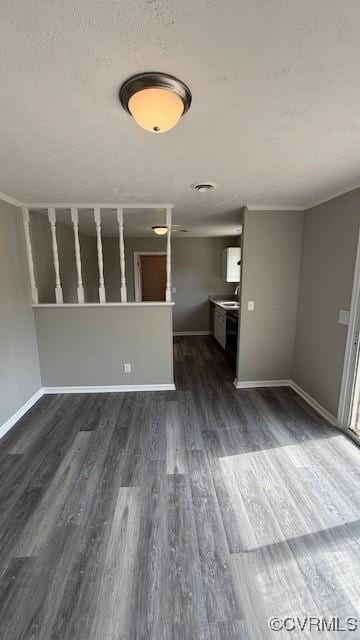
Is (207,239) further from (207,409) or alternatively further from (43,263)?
(207,409)

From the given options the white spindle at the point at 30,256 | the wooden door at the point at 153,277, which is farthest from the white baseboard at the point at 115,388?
the wooden door at the point at 153,277

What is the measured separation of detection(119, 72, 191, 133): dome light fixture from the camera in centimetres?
111

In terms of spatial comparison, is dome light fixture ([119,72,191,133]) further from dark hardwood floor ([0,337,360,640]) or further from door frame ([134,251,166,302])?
door frame ([134,251,166,302])

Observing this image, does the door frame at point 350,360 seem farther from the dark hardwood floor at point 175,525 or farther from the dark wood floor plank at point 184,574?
the dark wood floor plank at point 184,574

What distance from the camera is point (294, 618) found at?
1.25 m

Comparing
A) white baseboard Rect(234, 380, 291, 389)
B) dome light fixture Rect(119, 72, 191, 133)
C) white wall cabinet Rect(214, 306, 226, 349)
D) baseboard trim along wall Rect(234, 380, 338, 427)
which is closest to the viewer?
dome light fixture Rect(119, 72, 191, 133)

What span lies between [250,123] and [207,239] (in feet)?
15.8

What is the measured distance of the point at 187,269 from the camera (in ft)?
20.5

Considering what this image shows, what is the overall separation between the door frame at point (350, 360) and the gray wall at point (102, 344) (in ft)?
6.49

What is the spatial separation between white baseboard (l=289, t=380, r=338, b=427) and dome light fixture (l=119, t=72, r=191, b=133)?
2997 millimetres

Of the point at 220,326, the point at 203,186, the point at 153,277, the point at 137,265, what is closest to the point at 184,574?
the point at 203,186

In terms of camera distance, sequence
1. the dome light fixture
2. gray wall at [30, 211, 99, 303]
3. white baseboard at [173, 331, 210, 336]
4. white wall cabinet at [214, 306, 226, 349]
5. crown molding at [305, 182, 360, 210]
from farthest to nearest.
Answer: white baseboard at [173, 331, 210, 336] → white wall cabinet at [214, 306, 226, 349] → gray wall at [30, 211, 99, 303] → crown molding at [305, 182, 360, 210] → the dome light fixture

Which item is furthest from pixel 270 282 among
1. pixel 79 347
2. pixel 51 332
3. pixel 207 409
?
pixel 51 332

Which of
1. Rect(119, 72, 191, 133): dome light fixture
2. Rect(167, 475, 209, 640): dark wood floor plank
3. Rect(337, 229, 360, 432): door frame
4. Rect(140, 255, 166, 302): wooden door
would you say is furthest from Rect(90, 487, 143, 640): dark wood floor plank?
Rect(140, 255, 166, 302): wooden door
